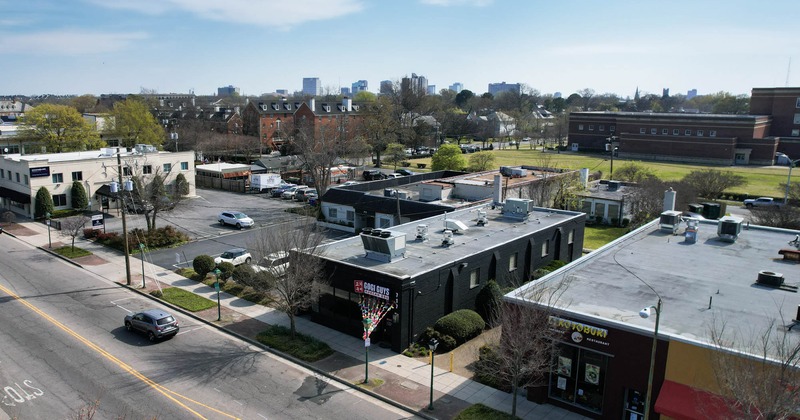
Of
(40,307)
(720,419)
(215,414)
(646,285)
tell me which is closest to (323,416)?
(215,414)

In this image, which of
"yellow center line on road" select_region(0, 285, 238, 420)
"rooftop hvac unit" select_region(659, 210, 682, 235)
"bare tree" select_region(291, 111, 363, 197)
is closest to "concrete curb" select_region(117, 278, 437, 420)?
"yellow center line on road" select_region(0, 285, 238, 420)

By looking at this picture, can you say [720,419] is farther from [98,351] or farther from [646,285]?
[98,351]

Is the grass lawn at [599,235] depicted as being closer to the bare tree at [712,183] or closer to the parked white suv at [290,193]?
the bare tree at [712,183]

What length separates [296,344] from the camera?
2595 centimetres

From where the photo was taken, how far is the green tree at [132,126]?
8419cm

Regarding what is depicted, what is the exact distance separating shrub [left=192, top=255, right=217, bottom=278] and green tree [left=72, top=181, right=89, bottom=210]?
26075mm

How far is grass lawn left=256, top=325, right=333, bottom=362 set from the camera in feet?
82.1

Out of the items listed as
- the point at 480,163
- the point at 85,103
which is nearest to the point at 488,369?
the point at 480,163

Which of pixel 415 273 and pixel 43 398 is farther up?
pixel 415 273

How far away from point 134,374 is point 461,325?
47.3 feet

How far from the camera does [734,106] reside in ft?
527

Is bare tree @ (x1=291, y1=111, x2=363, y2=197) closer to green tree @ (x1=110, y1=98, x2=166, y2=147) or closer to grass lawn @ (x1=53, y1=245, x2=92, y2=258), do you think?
grass lawn @ (x1=53, y1=245, x2=92, y2=258)

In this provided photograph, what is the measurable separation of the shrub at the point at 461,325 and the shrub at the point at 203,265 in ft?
53.4

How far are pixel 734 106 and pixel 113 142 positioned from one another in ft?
526
